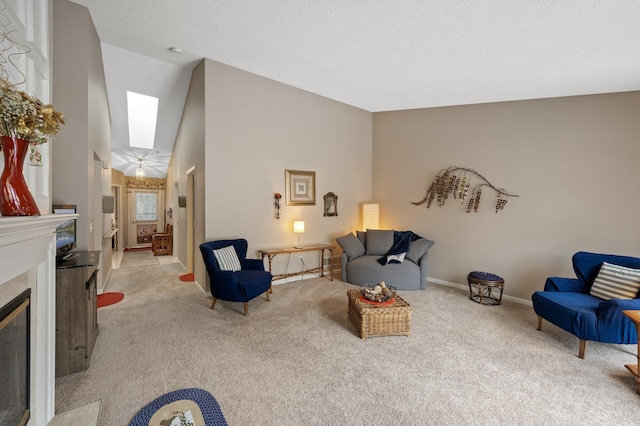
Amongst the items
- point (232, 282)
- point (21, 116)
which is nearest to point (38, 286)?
point (21, 116)

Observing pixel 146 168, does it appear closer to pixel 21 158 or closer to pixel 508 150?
pixel 21 158

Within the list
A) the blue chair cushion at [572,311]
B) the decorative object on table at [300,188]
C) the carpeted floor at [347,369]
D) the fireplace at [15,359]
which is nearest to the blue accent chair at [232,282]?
the carpeted floor at [347,369]

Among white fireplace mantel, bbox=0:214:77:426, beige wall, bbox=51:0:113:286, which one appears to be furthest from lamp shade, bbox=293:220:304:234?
white fireplace mantel, bbox=0:214:77:426

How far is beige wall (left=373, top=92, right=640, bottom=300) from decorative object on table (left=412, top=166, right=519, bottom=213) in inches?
3.4

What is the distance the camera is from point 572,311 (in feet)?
8.14

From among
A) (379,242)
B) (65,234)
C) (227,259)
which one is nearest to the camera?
(65,234)

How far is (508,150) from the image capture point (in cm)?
403

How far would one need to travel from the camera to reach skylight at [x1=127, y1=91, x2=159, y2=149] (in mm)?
5277

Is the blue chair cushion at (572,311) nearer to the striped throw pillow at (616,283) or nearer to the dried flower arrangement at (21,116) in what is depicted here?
the striped throw pillow at (616,283)

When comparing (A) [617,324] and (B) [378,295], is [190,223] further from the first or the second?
(A) [617,324]

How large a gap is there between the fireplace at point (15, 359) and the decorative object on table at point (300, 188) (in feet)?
11.2

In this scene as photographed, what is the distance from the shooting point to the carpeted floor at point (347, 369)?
5.84 feet

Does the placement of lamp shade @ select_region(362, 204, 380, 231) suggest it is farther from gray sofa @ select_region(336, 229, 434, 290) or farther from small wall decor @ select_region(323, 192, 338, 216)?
small wall decor @ select_region(323, 192, 338, 216)

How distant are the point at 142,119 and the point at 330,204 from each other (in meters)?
4.43
